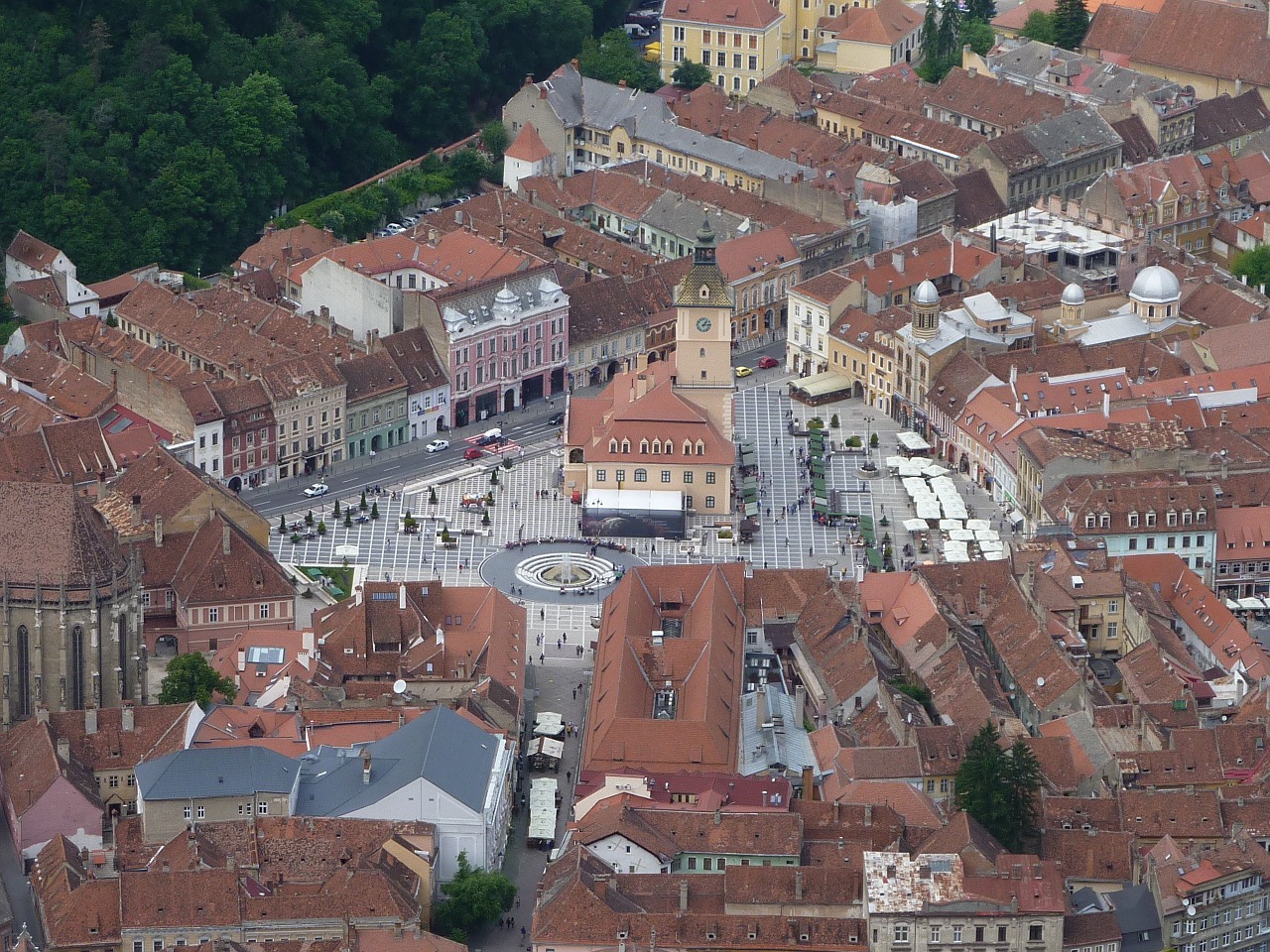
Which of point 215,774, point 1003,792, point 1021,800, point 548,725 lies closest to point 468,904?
point 215,774

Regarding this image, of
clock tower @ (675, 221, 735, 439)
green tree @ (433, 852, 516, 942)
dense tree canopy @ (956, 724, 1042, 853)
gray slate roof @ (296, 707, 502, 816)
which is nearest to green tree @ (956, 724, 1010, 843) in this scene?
dense tree canopy @ (956, 724, 1042, 853)

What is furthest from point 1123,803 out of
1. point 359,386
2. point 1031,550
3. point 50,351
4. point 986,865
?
point 50,351

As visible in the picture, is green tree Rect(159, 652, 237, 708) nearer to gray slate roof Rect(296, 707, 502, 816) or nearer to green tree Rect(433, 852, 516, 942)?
gray slate roof Rect(296, 707, 502, 816)

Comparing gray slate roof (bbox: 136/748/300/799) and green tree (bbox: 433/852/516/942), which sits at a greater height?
gray slate roof (bbox: 136/748/300/799)

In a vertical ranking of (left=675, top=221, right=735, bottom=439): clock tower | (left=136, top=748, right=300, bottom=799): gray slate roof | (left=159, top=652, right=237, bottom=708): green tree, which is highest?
(left=675, top=221, right=735, bottom=439): clock tower

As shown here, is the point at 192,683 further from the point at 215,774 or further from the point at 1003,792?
the point at 1003,792

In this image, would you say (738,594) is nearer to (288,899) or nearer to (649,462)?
(649,462)

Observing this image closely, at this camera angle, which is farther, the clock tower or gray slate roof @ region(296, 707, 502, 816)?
the clock tower
